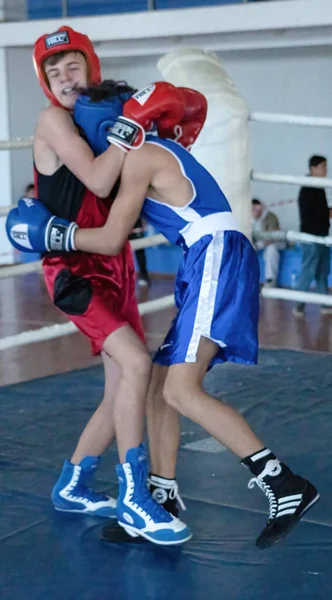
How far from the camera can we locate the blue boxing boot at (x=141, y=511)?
2314 millimetres

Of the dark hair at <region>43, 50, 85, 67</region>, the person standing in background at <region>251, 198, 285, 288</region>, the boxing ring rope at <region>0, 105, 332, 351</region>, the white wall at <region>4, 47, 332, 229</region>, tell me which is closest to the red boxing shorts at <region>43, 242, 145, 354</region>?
the dark hair at <region>43, 50, 85, 67</region>

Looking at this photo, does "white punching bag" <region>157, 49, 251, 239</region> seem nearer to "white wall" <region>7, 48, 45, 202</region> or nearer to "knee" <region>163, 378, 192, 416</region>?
"knee" <region>163, 378, 192, 416</region>

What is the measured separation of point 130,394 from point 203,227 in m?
0.46

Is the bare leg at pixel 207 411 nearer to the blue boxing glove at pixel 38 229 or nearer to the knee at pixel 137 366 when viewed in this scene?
the knee at pixel 137 366

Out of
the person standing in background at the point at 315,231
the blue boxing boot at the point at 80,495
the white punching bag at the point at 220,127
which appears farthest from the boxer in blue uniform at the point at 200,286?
the person standing in background at the point at 315,231

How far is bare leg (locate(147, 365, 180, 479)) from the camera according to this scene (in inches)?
94.8

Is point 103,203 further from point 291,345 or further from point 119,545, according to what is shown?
point 291,345

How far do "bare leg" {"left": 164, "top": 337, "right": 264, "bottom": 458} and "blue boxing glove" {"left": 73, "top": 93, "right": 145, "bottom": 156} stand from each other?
21.6 inches

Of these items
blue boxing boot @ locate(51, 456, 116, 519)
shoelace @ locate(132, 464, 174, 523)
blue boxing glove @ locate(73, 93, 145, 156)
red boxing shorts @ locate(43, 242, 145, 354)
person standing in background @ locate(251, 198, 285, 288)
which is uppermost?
blue boxing glove @ locate(73, 93, 145, 156)


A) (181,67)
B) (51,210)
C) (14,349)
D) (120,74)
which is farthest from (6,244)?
(51,210)

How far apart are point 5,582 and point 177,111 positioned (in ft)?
3.88

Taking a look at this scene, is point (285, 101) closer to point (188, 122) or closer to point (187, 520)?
point (188, 122)

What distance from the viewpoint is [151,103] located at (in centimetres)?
222

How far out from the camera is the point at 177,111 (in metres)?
2.28
